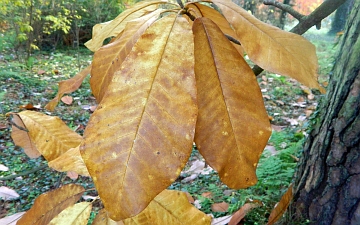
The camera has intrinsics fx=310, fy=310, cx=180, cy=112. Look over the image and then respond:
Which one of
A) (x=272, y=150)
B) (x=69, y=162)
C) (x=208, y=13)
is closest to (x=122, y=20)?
(x=208, y=13)

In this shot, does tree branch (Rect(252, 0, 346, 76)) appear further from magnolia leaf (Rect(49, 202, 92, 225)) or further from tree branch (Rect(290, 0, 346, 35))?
magnolia leaf (Rect(49, 202, 92, 225))

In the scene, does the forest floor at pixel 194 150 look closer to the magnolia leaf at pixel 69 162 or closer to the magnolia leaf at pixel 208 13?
the magnolia leaf at pixel 69 162

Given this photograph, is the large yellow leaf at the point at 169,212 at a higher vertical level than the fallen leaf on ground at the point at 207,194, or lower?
higher

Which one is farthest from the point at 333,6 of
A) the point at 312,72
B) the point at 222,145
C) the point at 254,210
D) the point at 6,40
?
the point at 6,40

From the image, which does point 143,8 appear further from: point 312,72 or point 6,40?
point 6,40

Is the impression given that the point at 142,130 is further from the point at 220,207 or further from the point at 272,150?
the point at 272,150

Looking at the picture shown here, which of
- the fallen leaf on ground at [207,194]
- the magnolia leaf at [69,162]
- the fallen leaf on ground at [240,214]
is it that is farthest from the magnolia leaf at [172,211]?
the fallen leaf on ground at [207,194]
